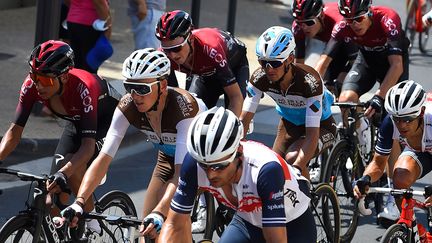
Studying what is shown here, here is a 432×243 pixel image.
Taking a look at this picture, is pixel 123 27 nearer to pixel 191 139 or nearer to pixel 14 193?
pixel 14 193

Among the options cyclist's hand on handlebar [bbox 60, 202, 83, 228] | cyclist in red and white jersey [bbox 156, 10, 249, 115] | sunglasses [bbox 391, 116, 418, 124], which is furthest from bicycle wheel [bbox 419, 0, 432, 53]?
cyclist's hand on handlebar [bbox 60, 202, 83, 228]

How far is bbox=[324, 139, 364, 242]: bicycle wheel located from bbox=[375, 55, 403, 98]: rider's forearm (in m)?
0.68

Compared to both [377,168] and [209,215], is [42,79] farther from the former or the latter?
[377,168]

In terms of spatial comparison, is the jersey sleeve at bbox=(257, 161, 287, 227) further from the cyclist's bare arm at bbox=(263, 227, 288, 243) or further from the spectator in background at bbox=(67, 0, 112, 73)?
the spectator in background at bbox=(67, 0, 112, 73)

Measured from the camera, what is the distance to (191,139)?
580cm

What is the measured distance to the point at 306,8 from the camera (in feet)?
34.3

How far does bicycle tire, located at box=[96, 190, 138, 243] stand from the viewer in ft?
25.6

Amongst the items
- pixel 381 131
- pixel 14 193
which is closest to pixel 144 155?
pixel 14 193

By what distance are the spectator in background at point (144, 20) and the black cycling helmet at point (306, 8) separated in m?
3.73

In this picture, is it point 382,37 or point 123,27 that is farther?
point 123,27

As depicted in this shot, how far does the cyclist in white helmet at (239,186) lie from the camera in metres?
5.73

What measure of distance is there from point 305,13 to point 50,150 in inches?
122

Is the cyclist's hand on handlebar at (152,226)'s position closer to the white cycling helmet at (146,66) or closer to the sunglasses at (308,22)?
the white cycling helmet at (146,66)

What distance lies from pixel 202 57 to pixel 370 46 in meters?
2.25
